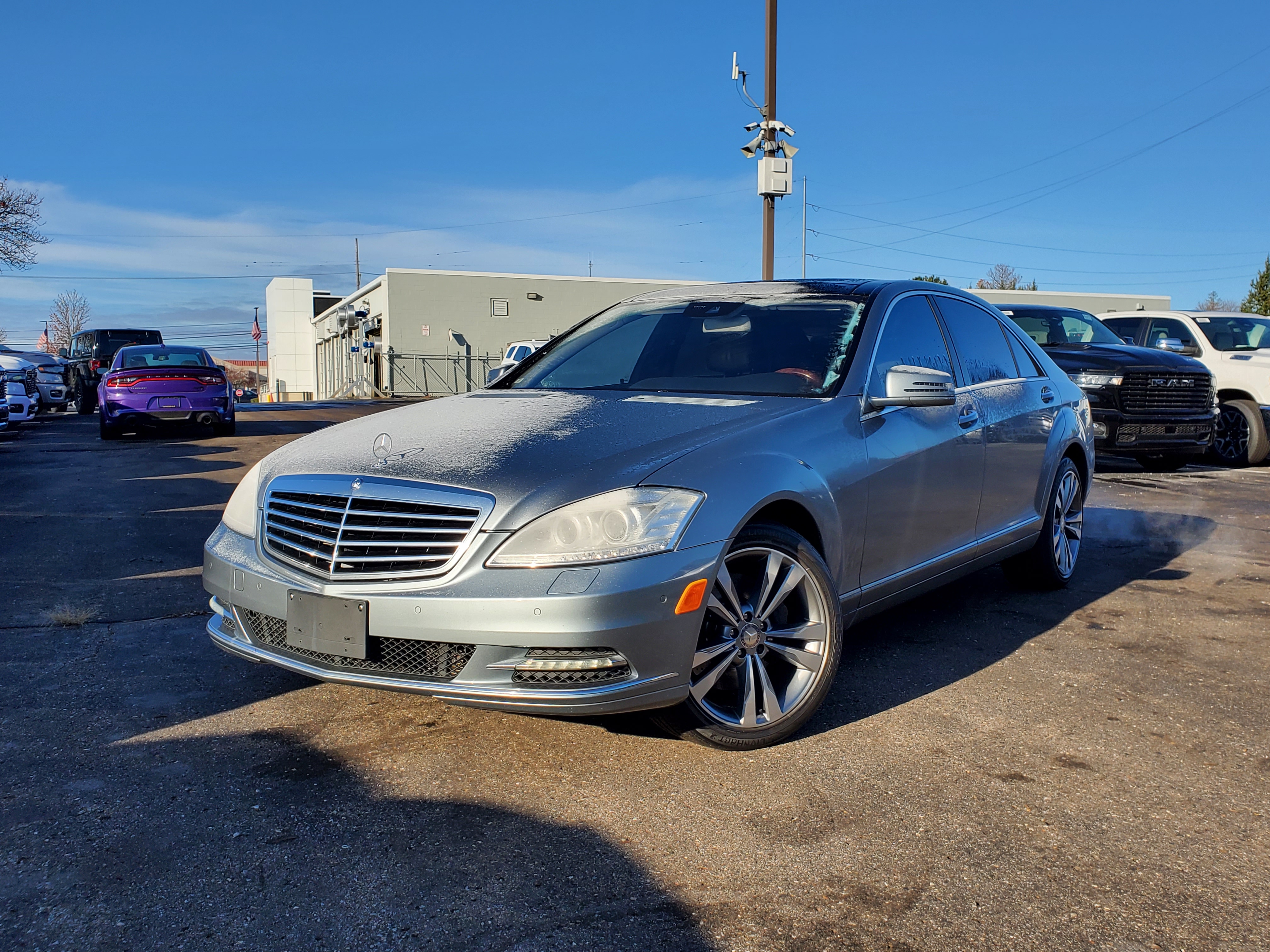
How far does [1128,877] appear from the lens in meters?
2.55

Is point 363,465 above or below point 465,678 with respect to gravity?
above

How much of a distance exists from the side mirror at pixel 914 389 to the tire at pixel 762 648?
29.9 inches

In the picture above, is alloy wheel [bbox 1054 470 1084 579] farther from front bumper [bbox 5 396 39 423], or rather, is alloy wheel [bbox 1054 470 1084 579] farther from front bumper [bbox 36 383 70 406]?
front bumper [bbox 36 383 70 406]

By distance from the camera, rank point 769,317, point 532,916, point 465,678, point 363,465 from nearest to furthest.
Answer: point 532,916, point 465,678, point 363,465, point 769,317

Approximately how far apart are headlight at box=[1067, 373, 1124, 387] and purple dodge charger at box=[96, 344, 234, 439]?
461 inches

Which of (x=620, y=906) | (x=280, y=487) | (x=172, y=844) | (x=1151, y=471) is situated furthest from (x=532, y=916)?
(x=1151, y=471)

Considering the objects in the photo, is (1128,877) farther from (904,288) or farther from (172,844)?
(904,288)

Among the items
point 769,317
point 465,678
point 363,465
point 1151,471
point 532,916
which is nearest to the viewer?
point 532,916

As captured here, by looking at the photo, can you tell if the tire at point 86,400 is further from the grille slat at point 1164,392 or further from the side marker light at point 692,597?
the side marker light at point 692,597

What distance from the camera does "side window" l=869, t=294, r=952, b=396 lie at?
13.4 feet

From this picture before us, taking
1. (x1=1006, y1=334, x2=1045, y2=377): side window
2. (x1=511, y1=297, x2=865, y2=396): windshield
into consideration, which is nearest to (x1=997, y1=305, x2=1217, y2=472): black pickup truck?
(x1=1006, y1=334, x2=1045, y2=377): side window

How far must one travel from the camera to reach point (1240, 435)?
12586 mm

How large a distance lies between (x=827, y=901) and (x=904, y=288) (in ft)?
9.52

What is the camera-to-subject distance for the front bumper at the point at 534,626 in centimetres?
284
